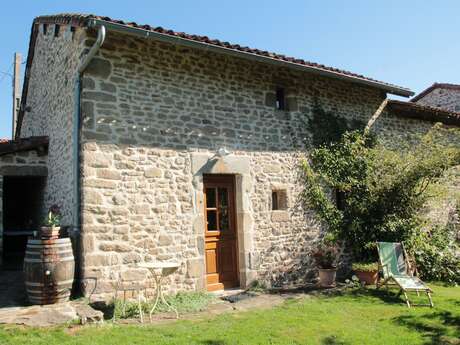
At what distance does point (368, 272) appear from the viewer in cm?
702

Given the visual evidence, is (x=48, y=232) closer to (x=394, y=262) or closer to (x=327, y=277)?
(x=327, y=277)

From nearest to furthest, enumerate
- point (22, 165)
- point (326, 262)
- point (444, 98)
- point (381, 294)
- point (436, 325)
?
1. point (436, 325)
2. point (381, 294)
3. point (326, 262)
4. point (22, 165)
5. point (444, 98)

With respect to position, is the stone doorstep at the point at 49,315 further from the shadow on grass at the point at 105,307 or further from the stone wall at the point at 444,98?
the stone wall at the point at 444,98

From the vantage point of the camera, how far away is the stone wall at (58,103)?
19.9ft

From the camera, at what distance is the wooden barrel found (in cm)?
491

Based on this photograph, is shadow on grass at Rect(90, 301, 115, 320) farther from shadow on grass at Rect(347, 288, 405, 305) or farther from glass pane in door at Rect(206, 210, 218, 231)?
shadow on grass at Rect(347, 288, 405, 305)

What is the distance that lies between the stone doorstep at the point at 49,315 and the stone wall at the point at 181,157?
1.64 feet

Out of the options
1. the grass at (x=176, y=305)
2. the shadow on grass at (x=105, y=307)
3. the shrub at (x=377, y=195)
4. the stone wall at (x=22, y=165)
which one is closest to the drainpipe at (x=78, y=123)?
the shadow on grass at (x=105, y=307)

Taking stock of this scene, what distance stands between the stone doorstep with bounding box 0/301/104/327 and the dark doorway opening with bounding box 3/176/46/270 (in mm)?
4274

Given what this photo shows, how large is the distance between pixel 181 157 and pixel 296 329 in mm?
3110

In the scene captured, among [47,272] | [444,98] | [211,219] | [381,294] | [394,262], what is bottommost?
[381,294]

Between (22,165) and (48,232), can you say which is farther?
(22,165)

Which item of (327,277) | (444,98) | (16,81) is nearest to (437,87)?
(444,98)

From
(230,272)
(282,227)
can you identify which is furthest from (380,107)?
(230,272)
